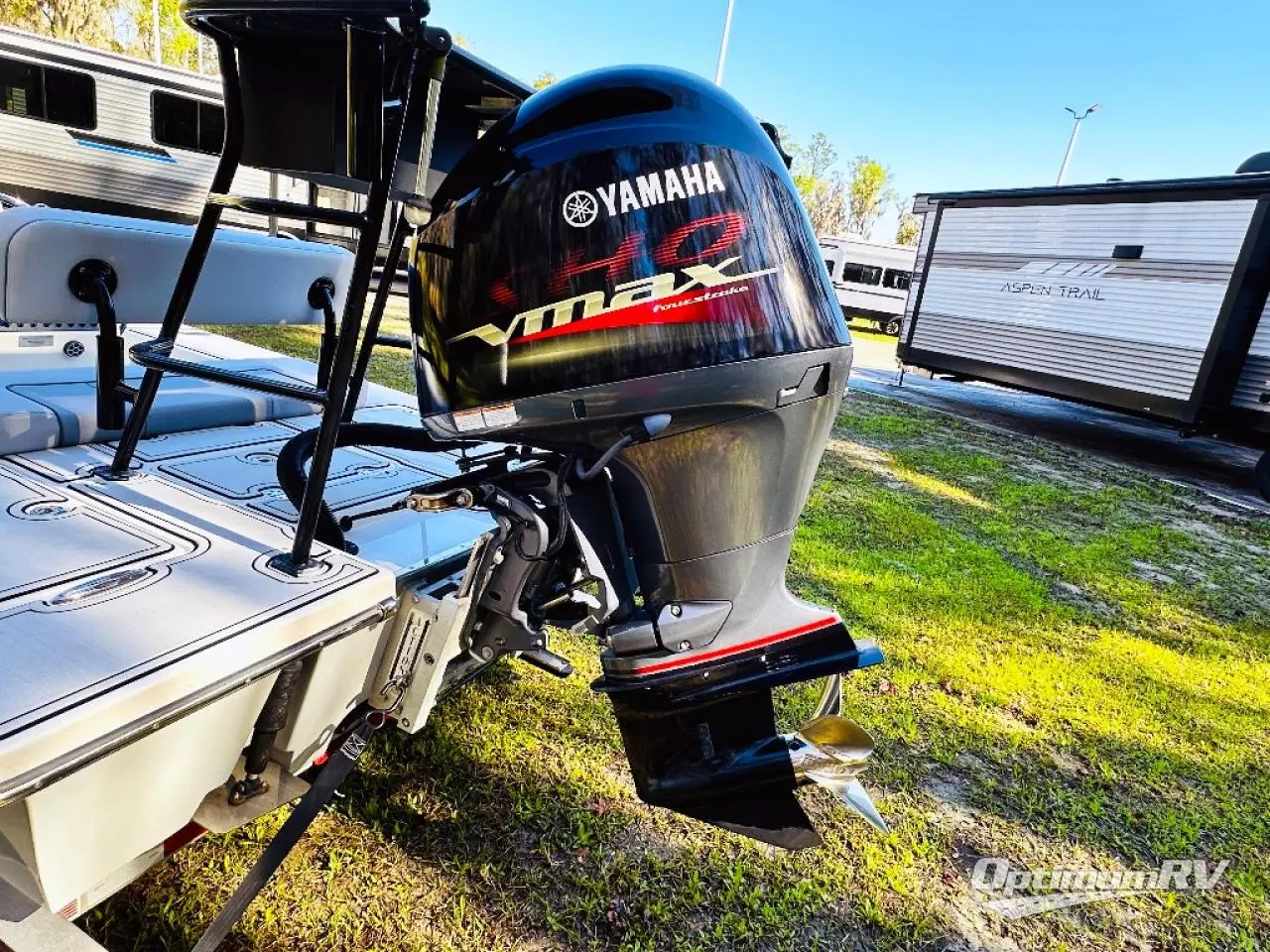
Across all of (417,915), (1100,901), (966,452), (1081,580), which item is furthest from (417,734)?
(966,452)

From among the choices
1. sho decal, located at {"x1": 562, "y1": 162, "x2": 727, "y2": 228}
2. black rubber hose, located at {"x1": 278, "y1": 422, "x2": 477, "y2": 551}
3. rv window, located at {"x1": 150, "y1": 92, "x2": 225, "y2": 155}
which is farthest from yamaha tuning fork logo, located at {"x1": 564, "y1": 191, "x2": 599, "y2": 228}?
rv window, located at {"x1": 150, "y1": 92, "x2": 225, "y2": 155}

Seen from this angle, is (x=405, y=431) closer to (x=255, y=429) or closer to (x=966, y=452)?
(x=255, y=429)

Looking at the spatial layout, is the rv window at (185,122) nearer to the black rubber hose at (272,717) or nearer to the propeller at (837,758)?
the black rubber hose at (272,717)

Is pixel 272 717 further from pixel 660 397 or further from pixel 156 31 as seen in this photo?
pixel 156 31

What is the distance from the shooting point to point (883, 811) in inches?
82.5

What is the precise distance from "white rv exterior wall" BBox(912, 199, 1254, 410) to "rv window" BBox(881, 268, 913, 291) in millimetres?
13833

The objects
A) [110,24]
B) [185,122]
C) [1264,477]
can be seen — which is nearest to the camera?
[1264,477]

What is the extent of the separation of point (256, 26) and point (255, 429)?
1199 mm

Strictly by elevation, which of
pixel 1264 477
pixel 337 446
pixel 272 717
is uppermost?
pixel 337 446

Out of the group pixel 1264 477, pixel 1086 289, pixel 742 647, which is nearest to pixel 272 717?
pixel 742 647

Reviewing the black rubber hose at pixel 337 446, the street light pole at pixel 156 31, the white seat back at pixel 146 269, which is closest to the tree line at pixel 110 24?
the street light pole at pixel 156 31

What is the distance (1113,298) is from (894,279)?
16.3 meters

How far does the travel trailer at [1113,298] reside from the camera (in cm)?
657

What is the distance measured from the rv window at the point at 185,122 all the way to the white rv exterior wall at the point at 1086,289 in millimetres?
9231
